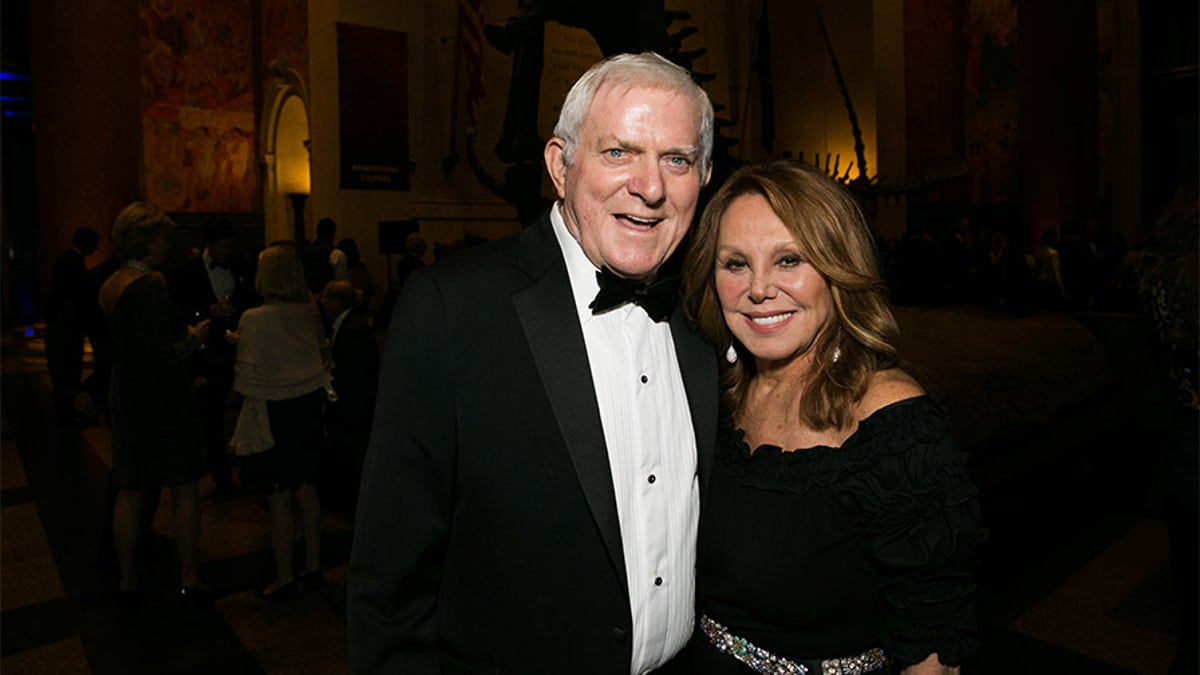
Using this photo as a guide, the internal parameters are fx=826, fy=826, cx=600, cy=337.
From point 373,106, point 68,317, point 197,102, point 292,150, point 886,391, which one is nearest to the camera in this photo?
point 886,391

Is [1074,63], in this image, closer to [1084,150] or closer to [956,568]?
[1084,150]

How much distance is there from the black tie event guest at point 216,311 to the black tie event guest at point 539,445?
14.8ft

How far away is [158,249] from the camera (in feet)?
13.2

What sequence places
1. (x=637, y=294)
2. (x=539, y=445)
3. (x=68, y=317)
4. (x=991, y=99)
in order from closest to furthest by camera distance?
1. (x=539, y=445)
2. (x=637, y=294)
3. (x=68, y=317)
4. (x=991, y=99)

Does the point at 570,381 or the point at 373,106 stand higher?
the point at 373,106

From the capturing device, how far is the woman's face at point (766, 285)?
1675mm

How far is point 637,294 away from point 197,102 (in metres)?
20.7

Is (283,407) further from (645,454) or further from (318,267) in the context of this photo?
(318,267)

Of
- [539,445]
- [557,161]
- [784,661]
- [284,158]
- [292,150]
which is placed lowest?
[784,661]

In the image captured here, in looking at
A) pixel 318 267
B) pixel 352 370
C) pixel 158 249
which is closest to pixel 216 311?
pixel 352 370

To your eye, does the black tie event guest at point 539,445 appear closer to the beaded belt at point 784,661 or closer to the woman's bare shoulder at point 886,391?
the beaded belt at point 784,661

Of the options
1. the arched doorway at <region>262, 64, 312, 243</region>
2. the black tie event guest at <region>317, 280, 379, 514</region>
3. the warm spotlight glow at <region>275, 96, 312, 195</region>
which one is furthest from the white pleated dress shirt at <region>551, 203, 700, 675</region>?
the warm spotlight glow at <region>275, 96, 312, 195</region>

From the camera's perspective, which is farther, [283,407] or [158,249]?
[283,407]

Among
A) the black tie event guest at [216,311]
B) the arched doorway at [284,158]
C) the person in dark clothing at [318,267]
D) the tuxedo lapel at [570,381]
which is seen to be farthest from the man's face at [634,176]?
the arched doorway at [284,158]
